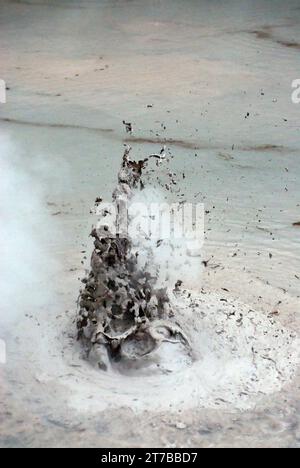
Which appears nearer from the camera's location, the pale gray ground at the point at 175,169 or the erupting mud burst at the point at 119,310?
the pale gray ground at the point at 175,169

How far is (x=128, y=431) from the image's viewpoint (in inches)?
90.0

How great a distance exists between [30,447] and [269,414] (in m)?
0.74

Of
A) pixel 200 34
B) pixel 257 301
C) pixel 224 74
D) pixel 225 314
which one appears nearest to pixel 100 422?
pixel 225 314

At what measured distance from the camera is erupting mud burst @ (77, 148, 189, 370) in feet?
8.47

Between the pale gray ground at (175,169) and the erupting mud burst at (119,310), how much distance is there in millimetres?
92

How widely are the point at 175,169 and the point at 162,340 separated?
180 centimetres

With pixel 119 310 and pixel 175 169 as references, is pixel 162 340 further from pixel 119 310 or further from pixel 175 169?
pixel 175 169

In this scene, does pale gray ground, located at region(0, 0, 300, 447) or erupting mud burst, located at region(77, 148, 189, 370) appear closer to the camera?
pale gray ground, located at region(0, 0, 300, 447)

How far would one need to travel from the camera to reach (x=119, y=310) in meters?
2.66

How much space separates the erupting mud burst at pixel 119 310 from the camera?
2582 mm

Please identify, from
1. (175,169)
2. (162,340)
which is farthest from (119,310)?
(175,169)

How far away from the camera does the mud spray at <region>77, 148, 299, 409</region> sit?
2473 mm

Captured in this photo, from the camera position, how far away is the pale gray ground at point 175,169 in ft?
7.83

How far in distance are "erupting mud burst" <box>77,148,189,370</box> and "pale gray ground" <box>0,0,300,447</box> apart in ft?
0.30
